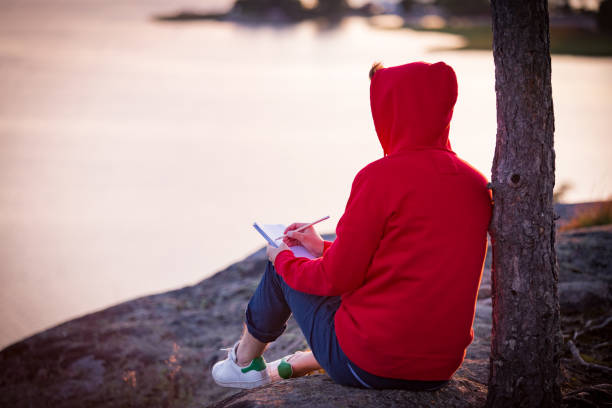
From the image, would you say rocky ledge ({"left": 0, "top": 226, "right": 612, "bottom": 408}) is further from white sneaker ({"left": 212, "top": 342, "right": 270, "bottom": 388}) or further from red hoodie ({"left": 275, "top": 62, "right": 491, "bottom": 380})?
red hoodie ({"left": 275, "top": 62, "right": 491, "bottom": 380})

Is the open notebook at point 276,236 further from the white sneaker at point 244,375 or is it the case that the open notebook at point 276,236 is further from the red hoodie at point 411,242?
the white sneaker at point 244,375

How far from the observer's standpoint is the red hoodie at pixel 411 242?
5.82ft

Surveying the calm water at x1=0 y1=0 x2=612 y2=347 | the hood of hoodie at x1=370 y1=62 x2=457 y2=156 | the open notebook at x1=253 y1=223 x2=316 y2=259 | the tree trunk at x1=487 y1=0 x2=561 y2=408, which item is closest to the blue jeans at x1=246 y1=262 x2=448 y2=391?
the open notebook at x1=253 y1=223 x2=316 y2=259

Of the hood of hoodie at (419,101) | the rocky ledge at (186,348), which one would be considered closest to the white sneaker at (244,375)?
the rocky ledge at (186,348)

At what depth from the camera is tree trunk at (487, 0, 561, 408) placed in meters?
1.88

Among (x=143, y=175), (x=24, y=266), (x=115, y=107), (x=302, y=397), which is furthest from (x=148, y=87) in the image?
(x=302, y=397)

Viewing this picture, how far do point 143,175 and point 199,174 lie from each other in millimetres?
822

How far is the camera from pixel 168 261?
6.00 metres

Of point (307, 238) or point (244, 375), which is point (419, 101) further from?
point (244, 375)

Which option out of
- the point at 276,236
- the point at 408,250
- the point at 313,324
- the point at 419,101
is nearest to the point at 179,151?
the point at 276,236

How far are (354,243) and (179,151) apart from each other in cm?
776

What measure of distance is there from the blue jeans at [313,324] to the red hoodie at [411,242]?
72mm

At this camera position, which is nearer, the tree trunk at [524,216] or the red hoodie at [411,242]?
the red hoodie at [411,242]

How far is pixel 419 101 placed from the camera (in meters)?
1.87
